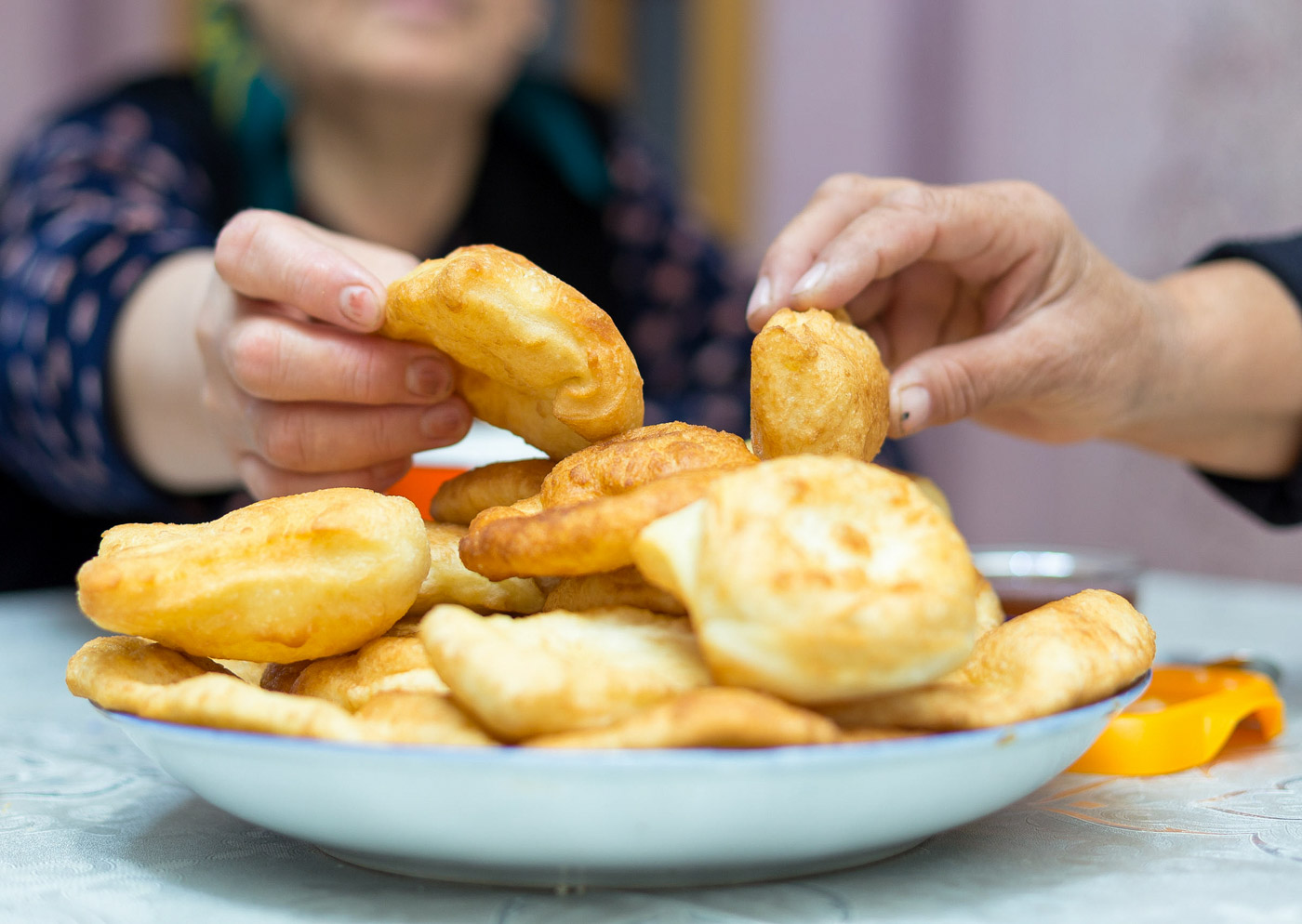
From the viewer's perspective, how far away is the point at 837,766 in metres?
0.36

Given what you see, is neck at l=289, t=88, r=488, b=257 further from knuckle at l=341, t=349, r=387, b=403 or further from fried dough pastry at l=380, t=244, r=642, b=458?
fried dough pastry at l=380, t=244, r=642, b=458

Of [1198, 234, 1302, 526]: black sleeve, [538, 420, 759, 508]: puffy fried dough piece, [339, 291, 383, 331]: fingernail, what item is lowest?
[1198, 234, 1302, 526]: black sleeve

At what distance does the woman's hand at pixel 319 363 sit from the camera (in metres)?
0.72

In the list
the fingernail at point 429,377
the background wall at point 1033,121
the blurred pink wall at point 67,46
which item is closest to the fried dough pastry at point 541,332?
the fingernail at point 429,377

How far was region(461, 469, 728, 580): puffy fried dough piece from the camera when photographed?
44 centimetres

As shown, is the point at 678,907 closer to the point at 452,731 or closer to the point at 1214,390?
the point at 452,731

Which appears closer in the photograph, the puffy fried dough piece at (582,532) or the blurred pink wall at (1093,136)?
the puffy fried dough piece at (582,532)

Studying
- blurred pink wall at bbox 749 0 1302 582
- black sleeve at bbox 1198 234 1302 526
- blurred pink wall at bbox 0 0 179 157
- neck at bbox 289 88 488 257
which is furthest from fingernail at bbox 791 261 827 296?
blurred pink wall at bbox 0 0 179 157

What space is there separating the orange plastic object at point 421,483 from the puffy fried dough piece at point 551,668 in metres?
0.38

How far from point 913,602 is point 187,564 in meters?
0.29

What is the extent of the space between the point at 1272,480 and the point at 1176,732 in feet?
2.01

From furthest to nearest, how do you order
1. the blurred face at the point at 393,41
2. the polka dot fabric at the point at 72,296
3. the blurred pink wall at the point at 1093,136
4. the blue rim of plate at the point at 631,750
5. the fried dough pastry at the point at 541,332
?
the blurred pink wall at the point at 1093,136, the blurred face at the point at 393,41, the polka dot fabric at the point at 72,296, the fried dough pastry at the point at 541,332, the blue rim of plate at the point at 631,750

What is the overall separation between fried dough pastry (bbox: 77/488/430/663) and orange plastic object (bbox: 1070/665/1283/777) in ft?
1.20

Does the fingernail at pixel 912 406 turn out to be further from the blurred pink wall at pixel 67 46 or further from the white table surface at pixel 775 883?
the blurred pink wall at pixel 67 46
